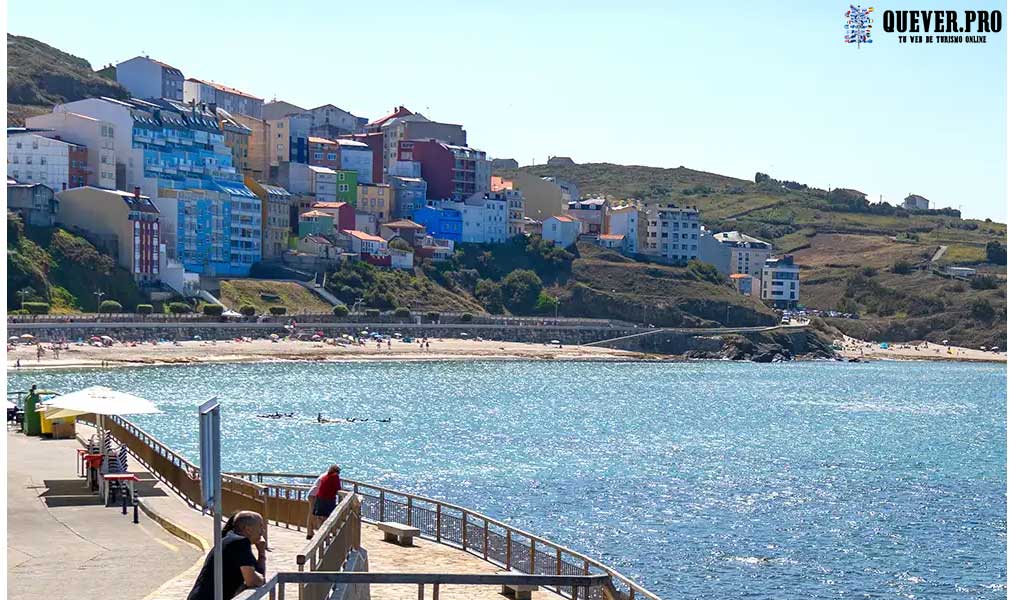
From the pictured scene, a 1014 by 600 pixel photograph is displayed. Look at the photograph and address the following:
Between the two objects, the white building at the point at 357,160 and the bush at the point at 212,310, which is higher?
the white building at the point at 357,160

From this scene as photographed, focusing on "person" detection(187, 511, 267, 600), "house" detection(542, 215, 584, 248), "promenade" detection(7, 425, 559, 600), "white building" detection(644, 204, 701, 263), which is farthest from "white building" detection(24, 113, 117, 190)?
"person" detection(187, 511, 267, 600)

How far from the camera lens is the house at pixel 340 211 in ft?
456

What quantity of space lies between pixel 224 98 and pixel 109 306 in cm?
5545

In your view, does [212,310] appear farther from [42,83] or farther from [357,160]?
[42,83]

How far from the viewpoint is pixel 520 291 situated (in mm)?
142375

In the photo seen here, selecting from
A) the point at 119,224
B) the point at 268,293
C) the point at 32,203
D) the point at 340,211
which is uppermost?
the point at 340,211

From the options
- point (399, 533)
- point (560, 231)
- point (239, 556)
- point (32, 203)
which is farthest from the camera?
point (560, 231)

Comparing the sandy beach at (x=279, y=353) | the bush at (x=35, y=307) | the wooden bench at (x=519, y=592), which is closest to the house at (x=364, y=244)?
the sandy beach at (x=279, y=353)

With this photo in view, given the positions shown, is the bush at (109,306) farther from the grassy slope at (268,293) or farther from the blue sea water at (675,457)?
the blue sea water at (675,457)

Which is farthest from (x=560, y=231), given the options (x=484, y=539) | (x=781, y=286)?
(x=484, y=539)

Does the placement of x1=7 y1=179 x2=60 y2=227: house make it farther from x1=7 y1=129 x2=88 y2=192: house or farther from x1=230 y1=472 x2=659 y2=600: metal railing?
x1=230 y1=472 x2=659 y2=600: metal railing

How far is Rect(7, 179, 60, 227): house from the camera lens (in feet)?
369

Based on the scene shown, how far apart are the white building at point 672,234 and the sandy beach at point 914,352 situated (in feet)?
63.0

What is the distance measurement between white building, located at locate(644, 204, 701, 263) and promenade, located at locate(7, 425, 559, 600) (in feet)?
458
